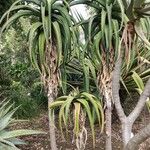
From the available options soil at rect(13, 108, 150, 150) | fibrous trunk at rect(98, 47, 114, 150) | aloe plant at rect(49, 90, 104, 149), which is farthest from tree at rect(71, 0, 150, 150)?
soil at rect(13, 108, 150, 150)

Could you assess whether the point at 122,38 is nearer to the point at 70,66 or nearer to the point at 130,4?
the point at 130,4

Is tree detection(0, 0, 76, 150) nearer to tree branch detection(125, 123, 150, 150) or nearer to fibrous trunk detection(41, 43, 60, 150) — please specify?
fibrous trunk detection(41, 43, 60, 150)

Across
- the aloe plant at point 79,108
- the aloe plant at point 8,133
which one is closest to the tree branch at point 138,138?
the aloe plant at point 79,108

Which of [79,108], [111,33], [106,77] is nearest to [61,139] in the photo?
[106,77]

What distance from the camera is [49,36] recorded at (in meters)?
4.11

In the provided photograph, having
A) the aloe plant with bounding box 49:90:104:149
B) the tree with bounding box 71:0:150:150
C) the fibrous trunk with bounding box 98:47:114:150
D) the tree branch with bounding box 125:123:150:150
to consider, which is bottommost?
the tree branch with bounding box 125:123:150:150

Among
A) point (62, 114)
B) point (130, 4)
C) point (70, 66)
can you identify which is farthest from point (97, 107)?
point (70, 66)

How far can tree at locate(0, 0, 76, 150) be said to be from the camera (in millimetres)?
4109

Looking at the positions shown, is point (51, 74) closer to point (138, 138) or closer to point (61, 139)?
point (138, 138)

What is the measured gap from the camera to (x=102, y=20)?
4.07 meters

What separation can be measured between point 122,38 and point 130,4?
0.30m

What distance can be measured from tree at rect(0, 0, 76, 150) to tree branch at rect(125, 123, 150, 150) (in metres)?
0.72

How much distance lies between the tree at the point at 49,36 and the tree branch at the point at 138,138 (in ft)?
2.36

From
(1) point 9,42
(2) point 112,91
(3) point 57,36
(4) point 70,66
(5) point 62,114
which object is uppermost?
(1) point 9,42
